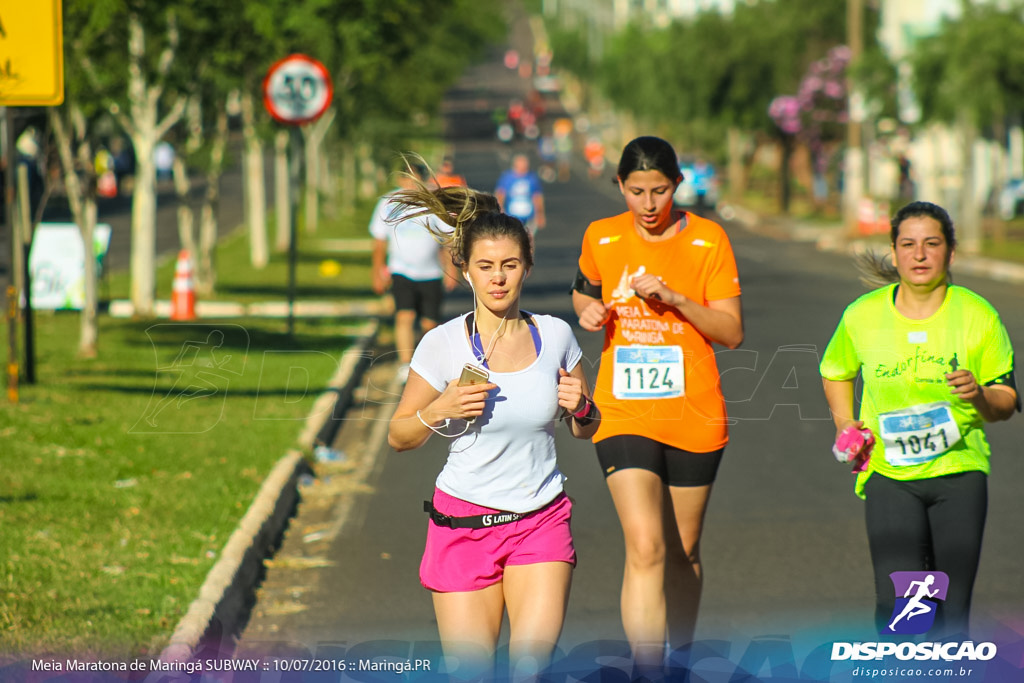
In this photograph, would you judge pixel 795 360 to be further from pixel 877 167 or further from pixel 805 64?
pixel 877 167

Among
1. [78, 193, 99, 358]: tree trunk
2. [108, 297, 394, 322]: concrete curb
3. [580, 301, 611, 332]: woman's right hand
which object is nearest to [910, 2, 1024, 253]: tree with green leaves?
[108, 297, 394, 322]: concrete curb

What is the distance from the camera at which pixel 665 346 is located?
5410mm

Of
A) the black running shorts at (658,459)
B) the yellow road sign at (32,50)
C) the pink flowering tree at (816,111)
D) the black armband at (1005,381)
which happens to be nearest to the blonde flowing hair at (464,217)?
the black running shorts at (658,459)

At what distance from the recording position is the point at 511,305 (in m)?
4.53

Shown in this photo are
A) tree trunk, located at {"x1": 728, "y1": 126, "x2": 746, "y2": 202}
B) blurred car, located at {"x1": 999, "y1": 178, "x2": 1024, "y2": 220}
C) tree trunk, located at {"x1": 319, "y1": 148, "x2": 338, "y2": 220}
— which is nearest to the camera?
blurred car, located at {"x1": 999, "y1": 178, "x2": 1024, "y2": 220}

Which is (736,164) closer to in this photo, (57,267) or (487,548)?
(57,267)

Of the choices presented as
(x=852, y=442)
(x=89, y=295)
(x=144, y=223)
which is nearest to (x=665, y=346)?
(x=852, y=442)

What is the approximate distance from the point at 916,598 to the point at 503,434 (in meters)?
1.55

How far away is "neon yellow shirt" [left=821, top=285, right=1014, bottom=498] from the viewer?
16.3ft

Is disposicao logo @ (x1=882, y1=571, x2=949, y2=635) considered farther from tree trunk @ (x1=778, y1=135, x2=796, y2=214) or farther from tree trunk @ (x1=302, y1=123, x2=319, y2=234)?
tree trunk @ (x1=778, y1=135, x2=796, y2=214)

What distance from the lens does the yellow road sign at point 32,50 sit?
949 centimetres

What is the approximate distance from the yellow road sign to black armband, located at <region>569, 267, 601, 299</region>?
5.08 meters

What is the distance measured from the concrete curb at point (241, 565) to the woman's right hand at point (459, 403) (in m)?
1.84

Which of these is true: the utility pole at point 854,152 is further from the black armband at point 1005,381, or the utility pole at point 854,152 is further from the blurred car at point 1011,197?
the black armband at point 1005,381
